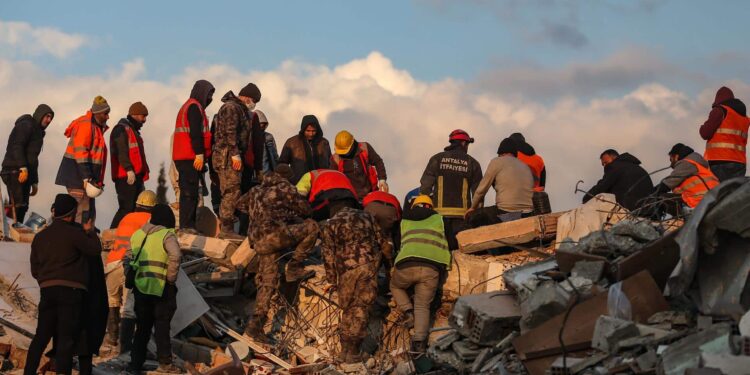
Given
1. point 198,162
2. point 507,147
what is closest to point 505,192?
point 507,147

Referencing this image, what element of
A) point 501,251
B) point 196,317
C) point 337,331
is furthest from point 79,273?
point 501,251

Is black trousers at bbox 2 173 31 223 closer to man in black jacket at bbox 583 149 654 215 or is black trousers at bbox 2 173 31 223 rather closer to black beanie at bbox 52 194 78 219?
black beanie at bbox 52 194 78 219

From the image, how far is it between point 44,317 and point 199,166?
4.49 metres

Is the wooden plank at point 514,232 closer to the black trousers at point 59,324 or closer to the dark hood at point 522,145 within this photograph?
the dark hood at point 522,145

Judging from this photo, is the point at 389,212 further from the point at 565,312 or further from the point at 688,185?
the point at 565,312

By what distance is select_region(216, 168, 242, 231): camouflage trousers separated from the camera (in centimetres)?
1686

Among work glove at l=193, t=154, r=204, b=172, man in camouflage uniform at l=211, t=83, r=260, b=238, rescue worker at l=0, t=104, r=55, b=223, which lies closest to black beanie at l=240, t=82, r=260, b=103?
man in camouflage uniform at l=211, t=83, r=260, b=238

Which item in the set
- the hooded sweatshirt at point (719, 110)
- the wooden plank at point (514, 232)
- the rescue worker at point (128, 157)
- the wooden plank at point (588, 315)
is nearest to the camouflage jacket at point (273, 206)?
the wooden plank at point (514, 232)

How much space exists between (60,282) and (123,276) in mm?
2297

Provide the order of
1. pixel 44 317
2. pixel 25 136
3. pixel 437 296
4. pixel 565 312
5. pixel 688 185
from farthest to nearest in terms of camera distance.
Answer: pixel 25 136 < pixel 437 296 < pixel 688 185 < pixel 44 317 < pixel 565 312

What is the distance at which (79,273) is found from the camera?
12766 millimetres

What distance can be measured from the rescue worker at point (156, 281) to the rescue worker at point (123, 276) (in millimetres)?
587

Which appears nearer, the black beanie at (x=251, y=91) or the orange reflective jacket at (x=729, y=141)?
the orange reflective jacket at (x=729, y=141)

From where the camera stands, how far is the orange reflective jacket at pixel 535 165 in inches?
702
